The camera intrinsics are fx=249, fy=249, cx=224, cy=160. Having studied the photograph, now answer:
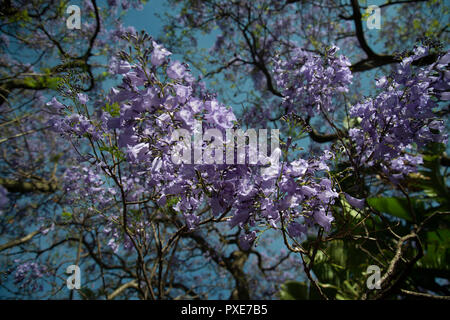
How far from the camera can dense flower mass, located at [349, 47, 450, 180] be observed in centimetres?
149

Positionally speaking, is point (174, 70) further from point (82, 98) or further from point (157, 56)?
point (82, 98)

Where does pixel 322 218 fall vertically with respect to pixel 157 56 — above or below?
below

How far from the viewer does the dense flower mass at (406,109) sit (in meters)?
1.49

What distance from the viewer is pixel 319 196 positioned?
48.6 inches

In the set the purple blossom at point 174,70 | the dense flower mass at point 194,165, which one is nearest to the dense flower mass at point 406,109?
the dense flower mass at point 194,165

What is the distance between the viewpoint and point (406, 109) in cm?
150

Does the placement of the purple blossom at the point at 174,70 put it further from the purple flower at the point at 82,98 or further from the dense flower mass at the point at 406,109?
the dense flower mass at the point at 406,109

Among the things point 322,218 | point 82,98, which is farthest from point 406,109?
point 82,98

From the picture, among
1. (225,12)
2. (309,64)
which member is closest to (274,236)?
(225,12)
